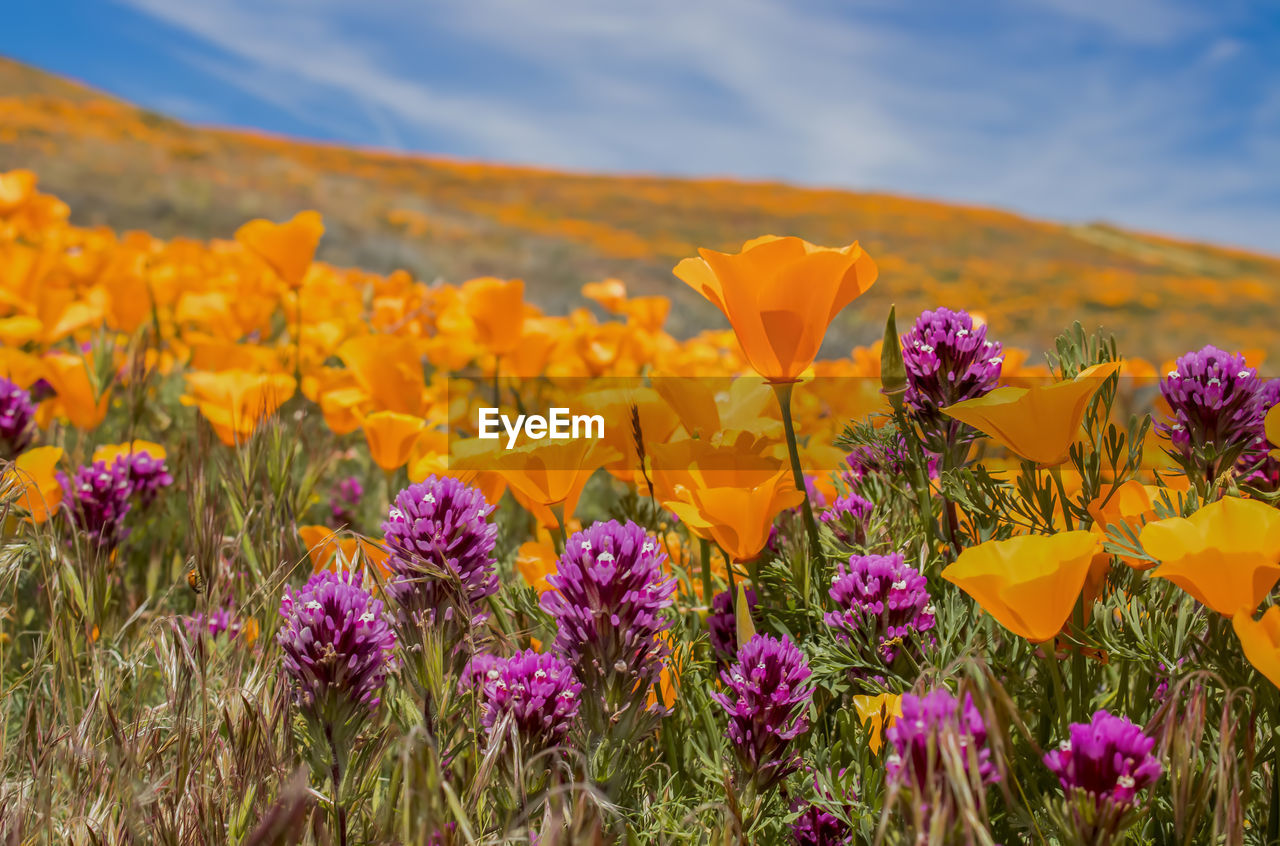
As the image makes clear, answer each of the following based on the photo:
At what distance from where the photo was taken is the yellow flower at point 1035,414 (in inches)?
32.9

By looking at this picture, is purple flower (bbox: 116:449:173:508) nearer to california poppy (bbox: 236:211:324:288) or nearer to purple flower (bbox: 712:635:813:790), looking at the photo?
california poppy (bbox: 236:211:324:288)

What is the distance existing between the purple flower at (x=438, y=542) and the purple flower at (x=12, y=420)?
1.13 metres

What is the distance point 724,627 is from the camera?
116cm

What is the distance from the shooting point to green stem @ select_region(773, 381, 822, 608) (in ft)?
3.27

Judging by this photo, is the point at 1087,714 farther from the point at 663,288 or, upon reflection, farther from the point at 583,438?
the point at 663,288

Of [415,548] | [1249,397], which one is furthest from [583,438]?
[1249,397]

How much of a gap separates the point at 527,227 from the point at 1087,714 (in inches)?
1120

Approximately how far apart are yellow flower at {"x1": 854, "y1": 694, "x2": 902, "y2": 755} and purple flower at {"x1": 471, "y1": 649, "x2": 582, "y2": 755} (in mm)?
335

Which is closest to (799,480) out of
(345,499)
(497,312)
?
(497,312)

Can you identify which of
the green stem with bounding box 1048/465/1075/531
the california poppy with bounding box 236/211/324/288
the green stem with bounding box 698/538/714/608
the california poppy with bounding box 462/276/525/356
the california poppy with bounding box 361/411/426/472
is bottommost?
the green stem with bounding box 698/538/714/608

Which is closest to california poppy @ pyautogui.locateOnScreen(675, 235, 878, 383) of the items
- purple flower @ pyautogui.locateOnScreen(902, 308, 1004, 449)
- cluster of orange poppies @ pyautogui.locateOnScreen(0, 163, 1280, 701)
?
cluster of orange poppies @ pyautogui.locateOnScreen(0, 163, 1280, 701)

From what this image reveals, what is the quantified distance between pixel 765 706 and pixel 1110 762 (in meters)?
0.33

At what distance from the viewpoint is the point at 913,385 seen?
3.34 ft

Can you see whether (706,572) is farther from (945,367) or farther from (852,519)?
(945,367)
